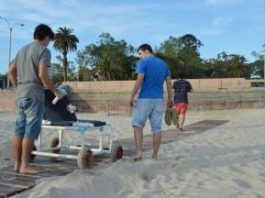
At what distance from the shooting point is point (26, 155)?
21.9 ft

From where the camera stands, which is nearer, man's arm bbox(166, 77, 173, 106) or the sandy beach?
the sandy beach

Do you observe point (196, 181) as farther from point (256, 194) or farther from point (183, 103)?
point (183, 103)

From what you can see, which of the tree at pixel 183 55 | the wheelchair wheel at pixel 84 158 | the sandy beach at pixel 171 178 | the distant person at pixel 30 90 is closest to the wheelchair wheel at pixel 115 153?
the sandy beach at pixel 171 178

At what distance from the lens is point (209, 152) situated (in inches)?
379

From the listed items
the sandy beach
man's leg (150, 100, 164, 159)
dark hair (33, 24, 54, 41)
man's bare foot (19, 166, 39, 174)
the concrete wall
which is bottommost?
the sandy beach

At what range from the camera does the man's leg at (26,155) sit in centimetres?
662

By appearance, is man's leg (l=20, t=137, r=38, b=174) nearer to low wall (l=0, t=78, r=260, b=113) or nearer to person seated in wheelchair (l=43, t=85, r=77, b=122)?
person seated in wheelchair (l=43, t=85, r=77, b=122)

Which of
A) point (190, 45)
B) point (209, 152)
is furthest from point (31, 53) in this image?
point (190, 45)

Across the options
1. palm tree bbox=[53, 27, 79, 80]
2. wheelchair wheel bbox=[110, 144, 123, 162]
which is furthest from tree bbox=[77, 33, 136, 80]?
wheelchair wheel bbox=[110, 144, 123, 162]

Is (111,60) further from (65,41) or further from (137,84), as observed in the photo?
(137,84)

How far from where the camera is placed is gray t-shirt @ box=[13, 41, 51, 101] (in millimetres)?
6664

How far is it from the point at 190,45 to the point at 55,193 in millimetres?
101040

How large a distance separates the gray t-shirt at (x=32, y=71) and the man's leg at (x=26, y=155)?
57 centimetres

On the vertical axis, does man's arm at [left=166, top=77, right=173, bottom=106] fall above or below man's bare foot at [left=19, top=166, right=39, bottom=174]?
above
